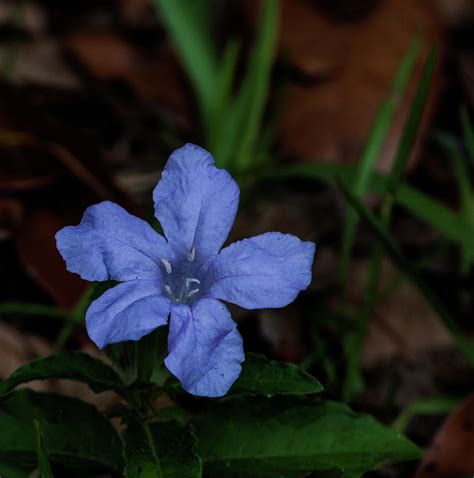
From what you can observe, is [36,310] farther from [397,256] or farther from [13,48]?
[13,48]

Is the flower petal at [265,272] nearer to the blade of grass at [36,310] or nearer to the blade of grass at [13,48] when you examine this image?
the blade of grass at [36,310]

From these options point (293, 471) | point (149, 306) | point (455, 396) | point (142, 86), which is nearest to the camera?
point (149, 306)

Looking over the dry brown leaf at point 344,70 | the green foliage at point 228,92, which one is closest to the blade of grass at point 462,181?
the dry brown leaf at point 344,70

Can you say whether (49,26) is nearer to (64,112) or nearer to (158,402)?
(64,112)

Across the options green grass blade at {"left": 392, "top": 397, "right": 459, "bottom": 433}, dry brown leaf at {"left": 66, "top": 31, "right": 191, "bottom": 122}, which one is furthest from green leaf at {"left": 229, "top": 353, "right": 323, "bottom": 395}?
dry brown leaf at {"left": 66, "top": 31, "right": 191, "bottom": 122}

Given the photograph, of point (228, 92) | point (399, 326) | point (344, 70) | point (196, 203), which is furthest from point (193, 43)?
point (196, 203)

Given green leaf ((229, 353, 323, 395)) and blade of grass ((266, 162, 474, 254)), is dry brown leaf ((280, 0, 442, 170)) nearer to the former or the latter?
blade of grass ((266, 162, 474, 254))

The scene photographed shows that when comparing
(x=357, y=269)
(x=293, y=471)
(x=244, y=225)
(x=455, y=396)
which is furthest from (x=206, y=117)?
(x=293, y=471)
